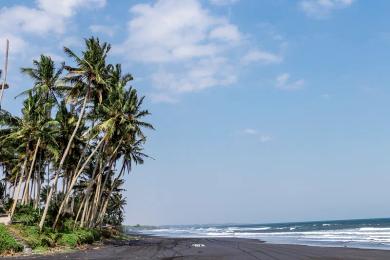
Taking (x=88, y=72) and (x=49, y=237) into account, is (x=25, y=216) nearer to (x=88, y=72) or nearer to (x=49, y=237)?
(x=49, y=237)

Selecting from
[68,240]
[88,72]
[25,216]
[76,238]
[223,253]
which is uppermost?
[88,72]

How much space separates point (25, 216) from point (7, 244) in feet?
27.7

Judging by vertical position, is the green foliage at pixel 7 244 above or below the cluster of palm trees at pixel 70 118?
below

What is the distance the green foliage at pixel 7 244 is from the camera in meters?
25.7

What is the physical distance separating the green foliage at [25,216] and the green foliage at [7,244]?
6.36 meters

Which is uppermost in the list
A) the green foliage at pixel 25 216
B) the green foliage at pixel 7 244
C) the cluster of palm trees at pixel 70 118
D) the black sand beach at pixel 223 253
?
the cluster of palm trees at pixel 70 118

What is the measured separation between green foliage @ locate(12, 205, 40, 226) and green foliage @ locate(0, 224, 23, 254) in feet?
20.9

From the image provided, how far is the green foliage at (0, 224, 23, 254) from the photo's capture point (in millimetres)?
25656

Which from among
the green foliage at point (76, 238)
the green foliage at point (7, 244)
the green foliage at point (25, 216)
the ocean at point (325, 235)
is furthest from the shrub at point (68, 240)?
the ocean at point (325, 235)

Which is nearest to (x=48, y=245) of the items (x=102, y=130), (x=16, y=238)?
(x=16, y=238)

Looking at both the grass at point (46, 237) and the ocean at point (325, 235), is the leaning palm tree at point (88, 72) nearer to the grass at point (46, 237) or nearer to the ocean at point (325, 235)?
the grass at point (46, 237)

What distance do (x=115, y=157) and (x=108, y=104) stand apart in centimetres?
806

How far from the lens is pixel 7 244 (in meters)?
26.0

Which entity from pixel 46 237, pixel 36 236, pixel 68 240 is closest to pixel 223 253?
pixel 68 240
